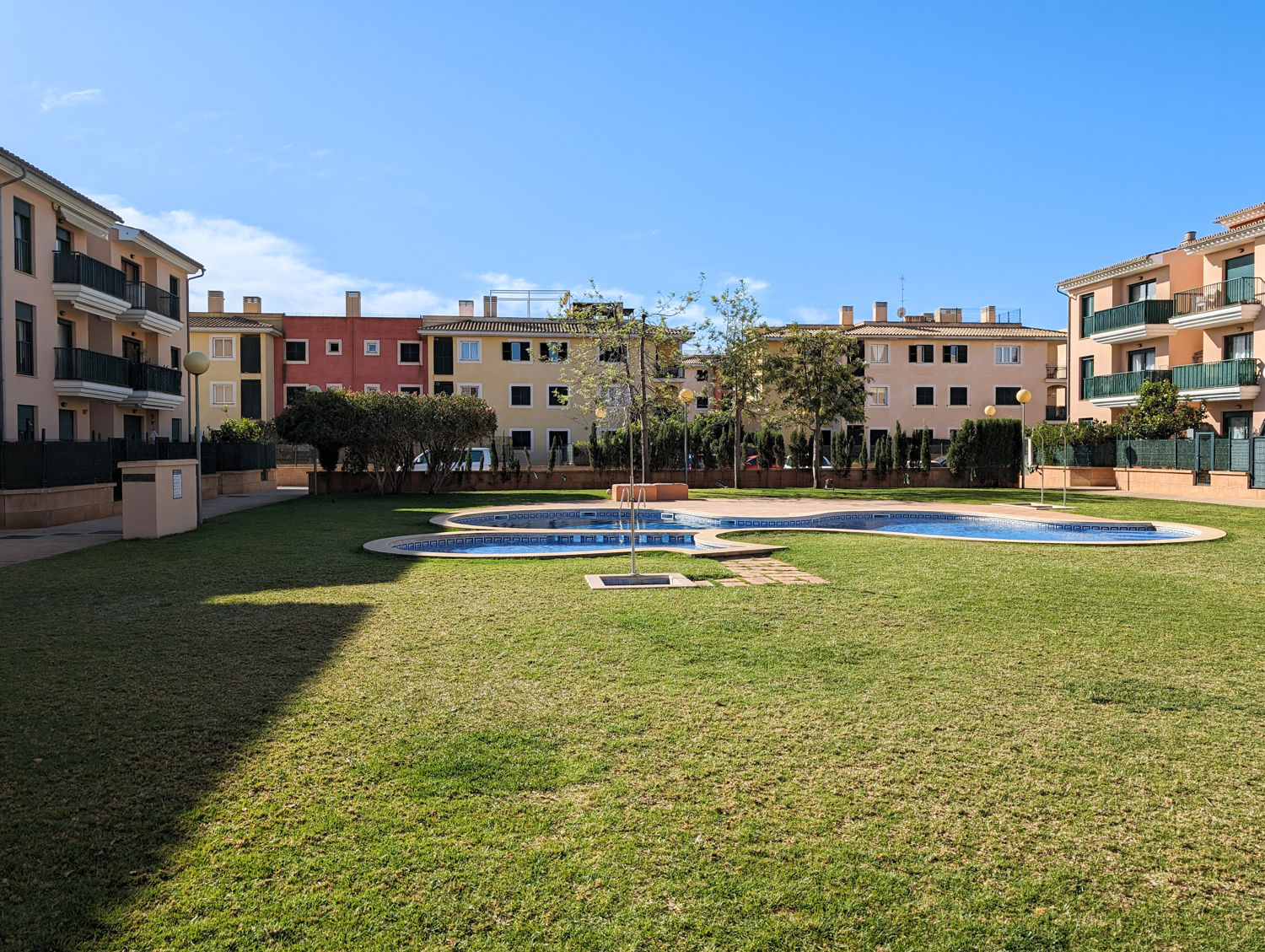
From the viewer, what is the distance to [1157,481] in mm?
29516

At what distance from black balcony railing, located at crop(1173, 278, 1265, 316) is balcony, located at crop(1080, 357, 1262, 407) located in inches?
85.8

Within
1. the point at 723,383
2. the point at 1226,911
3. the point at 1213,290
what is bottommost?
the point at 1226,911

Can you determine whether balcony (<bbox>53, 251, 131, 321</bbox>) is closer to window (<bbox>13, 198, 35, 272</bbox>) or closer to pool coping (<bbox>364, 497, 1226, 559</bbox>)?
window (<bbox>13, 198, 35, 272</bbox>)

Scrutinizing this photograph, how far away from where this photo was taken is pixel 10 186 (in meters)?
22.2

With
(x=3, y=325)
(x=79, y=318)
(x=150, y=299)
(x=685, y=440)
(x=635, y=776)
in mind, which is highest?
(x=150, y=299)

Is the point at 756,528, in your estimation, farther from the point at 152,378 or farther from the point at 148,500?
the point at 152,378

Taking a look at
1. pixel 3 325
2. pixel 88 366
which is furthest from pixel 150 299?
pixel 3 325

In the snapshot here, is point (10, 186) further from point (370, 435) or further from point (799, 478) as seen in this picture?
point (799, 478)

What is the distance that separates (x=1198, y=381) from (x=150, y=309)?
39012 millimetres

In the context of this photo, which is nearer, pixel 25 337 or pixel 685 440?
pixel 25 337

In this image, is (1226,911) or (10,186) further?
(10,186)

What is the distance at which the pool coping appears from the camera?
12.2 metres

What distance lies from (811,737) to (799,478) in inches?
1167

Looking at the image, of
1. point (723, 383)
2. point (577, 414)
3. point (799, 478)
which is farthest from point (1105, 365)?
point (577, 414)
